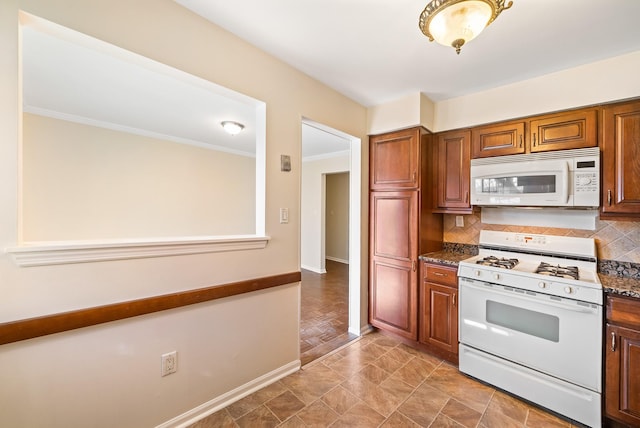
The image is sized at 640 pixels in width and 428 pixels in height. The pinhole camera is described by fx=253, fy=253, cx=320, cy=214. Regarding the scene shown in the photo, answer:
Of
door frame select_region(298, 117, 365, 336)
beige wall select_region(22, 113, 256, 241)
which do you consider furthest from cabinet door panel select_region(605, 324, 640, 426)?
beige wall select_region(22, 113, 256, 241)

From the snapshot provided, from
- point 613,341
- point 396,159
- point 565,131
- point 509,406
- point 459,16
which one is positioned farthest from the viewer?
point 396,159

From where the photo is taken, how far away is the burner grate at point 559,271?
5.96 feet

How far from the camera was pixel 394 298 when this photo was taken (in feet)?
8.95

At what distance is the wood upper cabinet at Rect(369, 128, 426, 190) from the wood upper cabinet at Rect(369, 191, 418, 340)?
0.37 ft

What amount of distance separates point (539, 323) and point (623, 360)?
408mm

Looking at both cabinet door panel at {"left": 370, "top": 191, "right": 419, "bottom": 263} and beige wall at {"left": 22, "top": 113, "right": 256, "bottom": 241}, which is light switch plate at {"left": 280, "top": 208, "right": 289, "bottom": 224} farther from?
beige wall at {"left": 22, "top": 113, "right": 256, "bottom": 241}

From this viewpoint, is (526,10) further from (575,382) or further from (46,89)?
(46,89)

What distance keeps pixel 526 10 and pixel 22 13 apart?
8.32 ft

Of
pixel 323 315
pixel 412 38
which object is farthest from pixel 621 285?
pixel 323 315

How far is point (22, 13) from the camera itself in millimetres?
1104

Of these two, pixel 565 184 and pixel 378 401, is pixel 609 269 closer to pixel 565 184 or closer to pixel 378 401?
pixel 565 184

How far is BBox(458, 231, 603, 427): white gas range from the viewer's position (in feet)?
5.43

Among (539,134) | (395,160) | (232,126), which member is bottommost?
(395,160)

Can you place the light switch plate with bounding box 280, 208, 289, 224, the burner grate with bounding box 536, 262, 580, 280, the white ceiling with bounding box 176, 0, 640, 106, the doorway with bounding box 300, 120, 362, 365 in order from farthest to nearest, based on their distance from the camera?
the doorway with bounding box 300, 120, 362, 365, the light switch plate with bounding box 280, 208, 289, 224, the burner grate with bounding box 536, 262, 580, 280, the white ceiling with bounding box 176, 0, 640, 106
